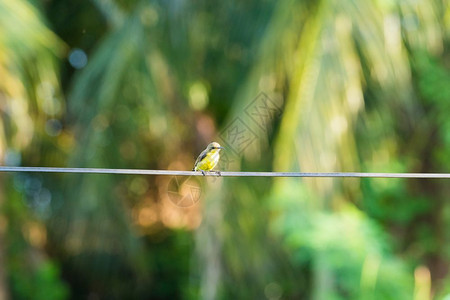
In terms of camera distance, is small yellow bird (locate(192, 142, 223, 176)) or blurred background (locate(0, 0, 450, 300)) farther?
blurred background (locate(0, 0, 450, 300))

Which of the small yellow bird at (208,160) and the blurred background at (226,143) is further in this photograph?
the blurred background at (226,143)

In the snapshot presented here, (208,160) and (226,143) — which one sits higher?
(226,143)

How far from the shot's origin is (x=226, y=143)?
31.5 ft

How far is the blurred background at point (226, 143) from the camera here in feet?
27.0

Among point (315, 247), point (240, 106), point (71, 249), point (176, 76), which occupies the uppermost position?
point (176, 76)

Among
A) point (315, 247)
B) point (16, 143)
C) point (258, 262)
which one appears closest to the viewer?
point (315, 247)

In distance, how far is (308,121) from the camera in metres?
7.92

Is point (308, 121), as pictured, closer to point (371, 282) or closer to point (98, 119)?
point (371, 282)

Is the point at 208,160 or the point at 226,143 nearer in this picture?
the point at 208,160

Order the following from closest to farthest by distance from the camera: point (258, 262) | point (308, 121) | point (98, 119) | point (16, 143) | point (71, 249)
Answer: point (308, 121)
point (16, 143)
point (98, 119)
point (258, 262)
point (71, 249)

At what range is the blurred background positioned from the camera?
8242 millimetres

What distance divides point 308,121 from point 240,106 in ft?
4.16

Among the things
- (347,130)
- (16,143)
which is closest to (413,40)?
(347,130)

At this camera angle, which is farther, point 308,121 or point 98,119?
point 98,119
